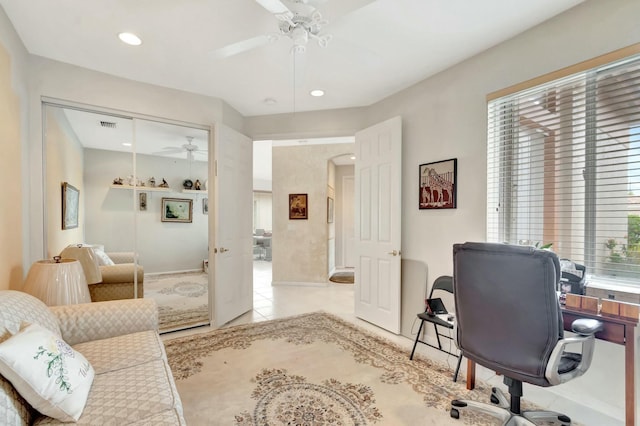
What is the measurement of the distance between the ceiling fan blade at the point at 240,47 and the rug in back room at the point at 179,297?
2329 mm

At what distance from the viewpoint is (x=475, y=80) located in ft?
8.32

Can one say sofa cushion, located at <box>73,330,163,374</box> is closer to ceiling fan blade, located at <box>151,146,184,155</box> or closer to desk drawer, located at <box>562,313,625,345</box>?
ceiling fan blade, located at <box>151,146,184,155</box>

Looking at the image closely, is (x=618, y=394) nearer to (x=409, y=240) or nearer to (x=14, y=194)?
(x=409, y=240)

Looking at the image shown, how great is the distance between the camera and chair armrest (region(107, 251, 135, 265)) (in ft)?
9.73

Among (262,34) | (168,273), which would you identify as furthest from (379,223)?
(168,273)

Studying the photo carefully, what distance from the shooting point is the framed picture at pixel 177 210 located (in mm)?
3277

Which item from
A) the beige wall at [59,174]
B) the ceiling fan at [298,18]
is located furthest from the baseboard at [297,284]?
the ceiling fan at [298,18]

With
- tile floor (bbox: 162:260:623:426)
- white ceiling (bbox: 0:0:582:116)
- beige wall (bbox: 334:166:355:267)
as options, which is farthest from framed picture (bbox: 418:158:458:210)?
beige wall (bbox: 334:166:355:267)

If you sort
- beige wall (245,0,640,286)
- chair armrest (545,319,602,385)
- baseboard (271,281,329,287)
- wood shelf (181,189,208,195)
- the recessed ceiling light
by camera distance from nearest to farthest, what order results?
1. chair armrest (545,319,602,385)
2. beige wall (245,0,640,286)
3. the recessed ceiling light
4. wood shelf (181,189,208,195)
5. baseboard (271,281,329,287)

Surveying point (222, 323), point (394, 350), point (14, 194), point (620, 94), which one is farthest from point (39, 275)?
point (620, 94)

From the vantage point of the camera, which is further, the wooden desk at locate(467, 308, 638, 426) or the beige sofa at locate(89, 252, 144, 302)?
the beige sofa at locate(89, 252, 144, 302)

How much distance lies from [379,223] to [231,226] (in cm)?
173

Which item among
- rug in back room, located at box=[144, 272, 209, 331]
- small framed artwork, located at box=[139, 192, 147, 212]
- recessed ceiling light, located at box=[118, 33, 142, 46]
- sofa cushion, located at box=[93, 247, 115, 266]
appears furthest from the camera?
rug in back room, located at box=[144, 272, 209, 331]

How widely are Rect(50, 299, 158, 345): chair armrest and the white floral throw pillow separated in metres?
0.63
